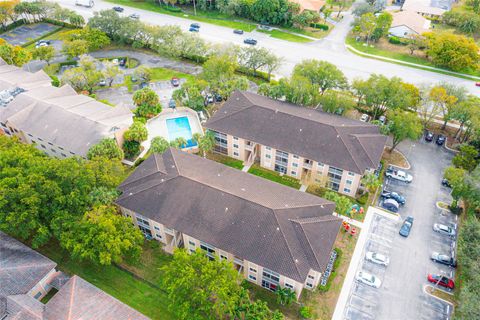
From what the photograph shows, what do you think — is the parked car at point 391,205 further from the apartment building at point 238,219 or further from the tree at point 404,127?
the apartment building at point 238,219

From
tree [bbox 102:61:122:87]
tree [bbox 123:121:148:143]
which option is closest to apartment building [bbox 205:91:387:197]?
tree [bbox 123:121:148:143]

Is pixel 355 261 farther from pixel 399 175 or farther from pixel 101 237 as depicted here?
pixel 101 237

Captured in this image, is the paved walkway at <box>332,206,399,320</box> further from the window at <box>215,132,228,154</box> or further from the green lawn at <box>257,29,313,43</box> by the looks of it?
the green lawn at <box>257,29,313,43</box>

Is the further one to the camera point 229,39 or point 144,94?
point 229,39

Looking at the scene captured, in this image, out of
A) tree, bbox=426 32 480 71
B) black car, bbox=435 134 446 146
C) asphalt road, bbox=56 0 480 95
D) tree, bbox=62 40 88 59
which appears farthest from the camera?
tree, bbox=62 40 88 59

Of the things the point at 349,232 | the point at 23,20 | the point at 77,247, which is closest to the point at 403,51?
the point at 349,232

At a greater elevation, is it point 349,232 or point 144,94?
point 144,94

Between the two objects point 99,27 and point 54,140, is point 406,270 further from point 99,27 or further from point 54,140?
point 99,27
